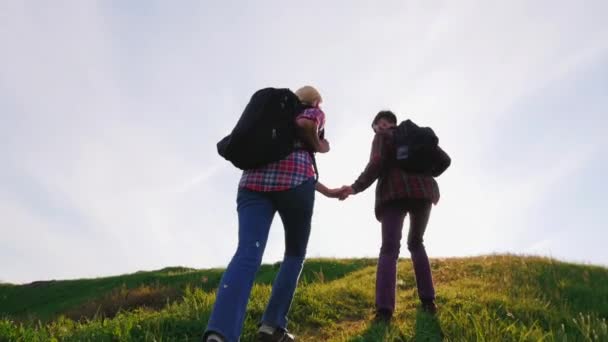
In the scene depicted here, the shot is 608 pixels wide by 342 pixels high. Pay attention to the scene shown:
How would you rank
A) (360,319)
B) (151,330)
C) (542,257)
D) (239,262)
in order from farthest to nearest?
(542,257) < (360,319) < (151,330) < (239,262)

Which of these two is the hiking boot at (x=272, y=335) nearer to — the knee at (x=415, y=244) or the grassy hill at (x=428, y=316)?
the grassy hill at (x=428, y=316)

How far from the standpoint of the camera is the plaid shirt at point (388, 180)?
5203mm

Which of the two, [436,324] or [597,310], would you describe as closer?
[436,324]

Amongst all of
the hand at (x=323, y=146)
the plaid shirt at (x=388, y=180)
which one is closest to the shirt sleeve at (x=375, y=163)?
the plaid shirt at (x=388, y=180)

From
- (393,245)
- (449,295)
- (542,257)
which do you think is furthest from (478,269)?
(393,245)

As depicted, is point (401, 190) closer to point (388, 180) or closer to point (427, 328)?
point (388, 180)

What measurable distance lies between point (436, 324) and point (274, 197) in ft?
7.38

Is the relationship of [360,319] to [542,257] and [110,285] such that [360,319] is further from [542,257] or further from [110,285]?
[110,285]

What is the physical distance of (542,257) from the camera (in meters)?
12.0

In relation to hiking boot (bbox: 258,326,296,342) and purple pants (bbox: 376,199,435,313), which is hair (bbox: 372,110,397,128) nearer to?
purple pants (bbox: 376,199,435,313)

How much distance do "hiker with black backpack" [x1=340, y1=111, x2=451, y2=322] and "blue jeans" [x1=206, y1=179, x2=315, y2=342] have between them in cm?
126

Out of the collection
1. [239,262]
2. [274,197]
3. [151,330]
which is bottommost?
[151,330]

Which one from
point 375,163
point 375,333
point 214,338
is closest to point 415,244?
point 375,163

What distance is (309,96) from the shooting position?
445cm
